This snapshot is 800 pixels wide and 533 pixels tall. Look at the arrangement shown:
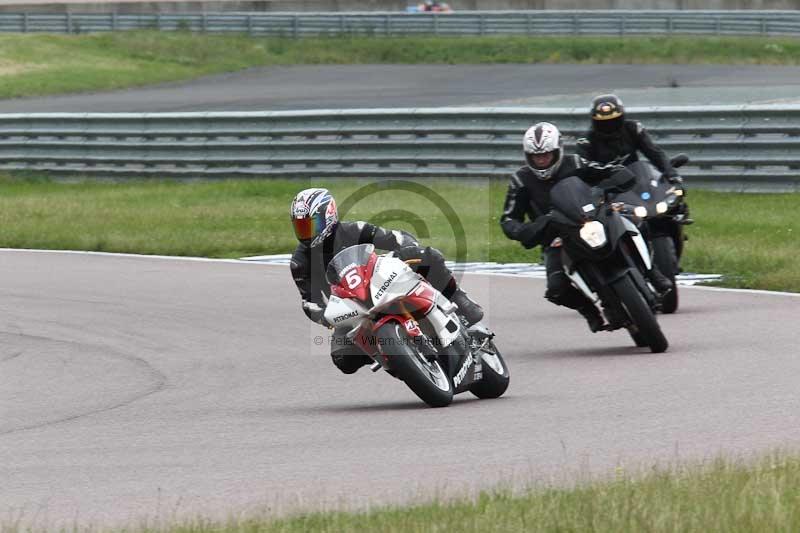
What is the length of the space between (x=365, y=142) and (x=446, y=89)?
16228 millimetres

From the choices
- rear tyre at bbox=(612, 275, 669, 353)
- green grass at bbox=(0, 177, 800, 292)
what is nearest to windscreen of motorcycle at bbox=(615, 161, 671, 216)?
rear tyre at bbox=(612, 275, 669, 353)

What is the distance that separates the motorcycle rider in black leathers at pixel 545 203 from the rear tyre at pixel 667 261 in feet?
2.58

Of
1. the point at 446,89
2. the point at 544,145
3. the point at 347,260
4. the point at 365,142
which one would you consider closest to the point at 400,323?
the point at 347,260

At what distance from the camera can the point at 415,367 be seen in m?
8.29

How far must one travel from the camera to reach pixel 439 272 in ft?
29.7

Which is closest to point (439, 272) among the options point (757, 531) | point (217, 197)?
point (757, 531)

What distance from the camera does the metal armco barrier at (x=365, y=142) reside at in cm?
1930

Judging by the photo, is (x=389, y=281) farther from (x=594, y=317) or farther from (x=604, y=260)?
(x=594, y=317)

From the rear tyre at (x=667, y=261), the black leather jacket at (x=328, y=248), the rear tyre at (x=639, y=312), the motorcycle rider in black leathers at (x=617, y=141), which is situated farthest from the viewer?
the motorcycle rider in black leathers at (x=617, y=141)

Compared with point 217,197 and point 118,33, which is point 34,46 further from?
point 217,197

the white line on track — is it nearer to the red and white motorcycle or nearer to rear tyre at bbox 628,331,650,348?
rear tyre at bbox 628,331,650,348

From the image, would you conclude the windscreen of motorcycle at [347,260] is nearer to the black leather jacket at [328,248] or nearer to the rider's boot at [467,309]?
the black leather jacket at [328,248]

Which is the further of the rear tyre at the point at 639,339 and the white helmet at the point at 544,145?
the white helmet at the point at 544,145

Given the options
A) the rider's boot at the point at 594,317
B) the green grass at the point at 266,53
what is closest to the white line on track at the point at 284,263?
the rider's boot at the point at 594,317
